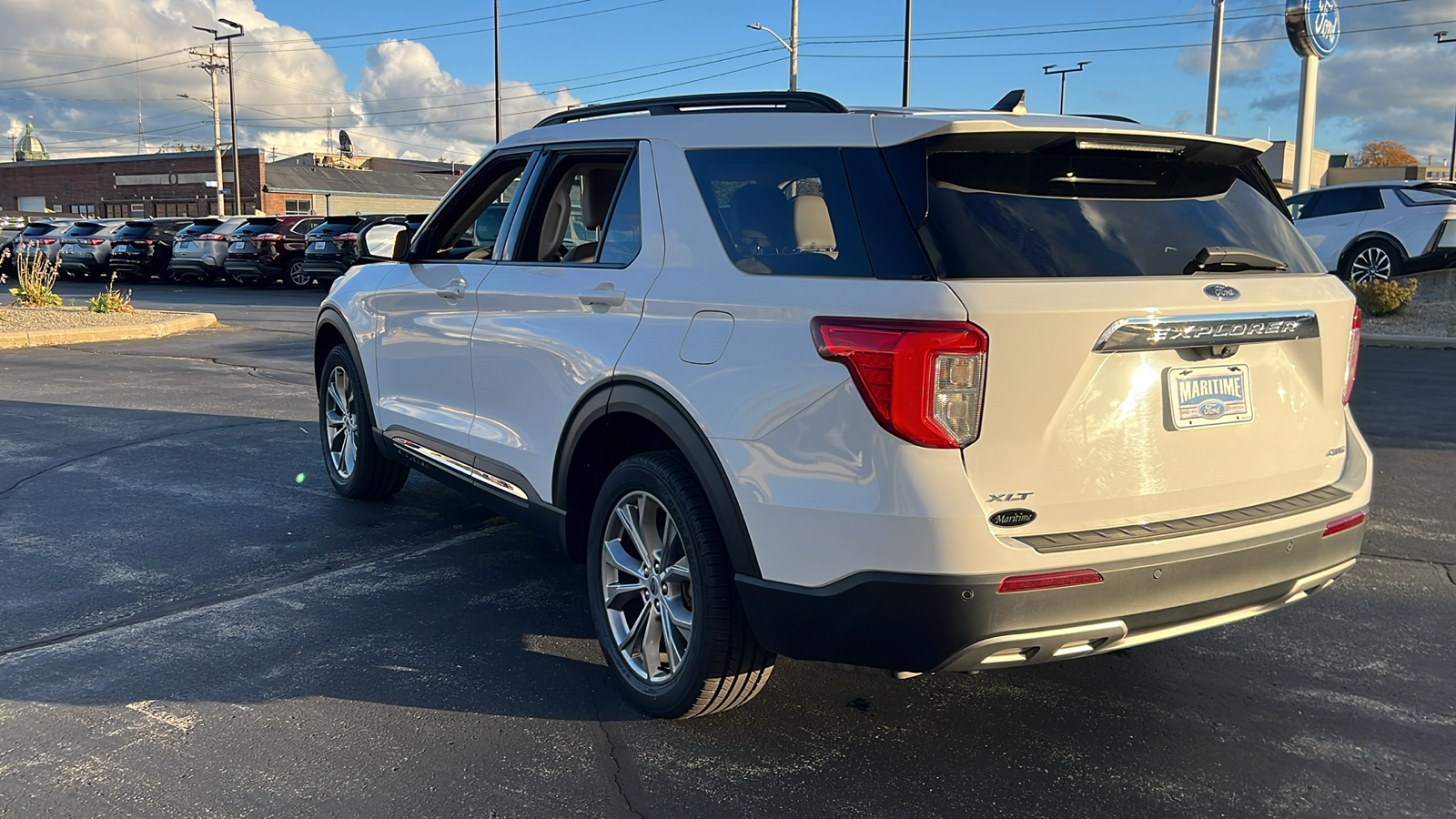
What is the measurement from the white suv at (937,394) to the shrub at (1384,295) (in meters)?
14.1

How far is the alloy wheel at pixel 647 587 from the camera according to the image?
3.47 meters

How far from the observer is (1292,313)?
3.16m

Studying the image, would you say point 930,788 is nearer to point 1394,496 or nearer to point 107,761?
point 107,761

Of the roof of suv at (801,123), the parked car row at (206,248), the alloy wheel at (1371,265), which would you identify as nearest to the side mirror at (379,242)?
the roof of suv at (801,123)

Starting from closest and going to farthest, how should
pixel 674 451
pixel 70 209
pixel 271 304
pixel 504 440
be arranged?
pixel 674 451 → pixel 504 440 → pixel 271 304 → pixel 70 209

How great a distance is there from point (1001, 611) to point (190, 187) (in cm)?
7208

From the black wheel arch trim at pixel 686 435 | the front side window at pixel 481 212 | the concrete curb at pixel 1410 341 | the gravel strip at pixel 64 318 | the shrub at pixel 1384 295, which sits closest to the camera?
the black wheel arch trim at pixel 686 435

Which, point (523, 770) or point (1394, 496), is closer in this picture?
point (523, 770)

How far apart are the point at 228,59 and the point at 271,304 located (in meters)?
45.6

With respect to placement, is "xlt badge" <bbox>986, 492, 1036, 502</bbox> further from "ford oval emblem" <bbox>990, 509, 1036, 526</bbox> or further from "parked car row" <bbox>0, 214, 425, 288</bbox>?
"parked car row" <bbox>0, 214, 425, 288</bbox>

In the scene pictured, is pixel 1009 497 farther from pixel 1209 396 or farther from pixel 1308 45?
pixel 1308 45

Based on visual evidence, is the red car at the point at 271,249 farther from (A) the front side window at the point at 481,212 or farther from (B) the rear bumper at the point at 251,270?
(A) the front side window at the point at 481,212

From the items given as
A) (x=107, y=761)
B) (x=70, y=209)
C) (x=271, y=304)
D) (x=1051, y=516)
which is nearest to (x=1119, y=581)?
(x=1051, y=516)

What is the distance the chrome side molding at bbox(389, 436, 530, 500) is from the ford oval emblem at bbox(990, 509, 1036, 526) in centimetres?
201
